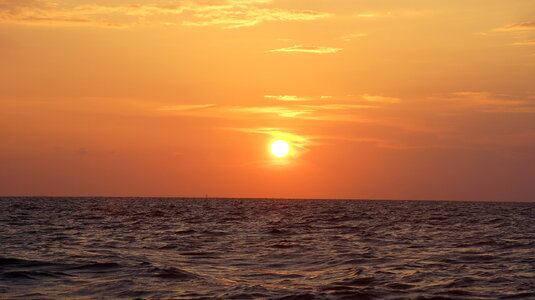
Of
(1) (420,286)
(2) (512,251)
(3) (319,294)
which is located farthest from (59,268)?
(2) (512,251)

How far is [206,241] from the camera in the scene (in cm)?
3491

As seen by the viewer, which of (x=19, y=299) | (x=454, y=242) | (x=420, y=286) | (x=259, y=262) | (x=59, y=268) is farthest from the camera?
(x=454, y=242)

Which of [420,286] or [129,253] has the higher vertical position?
[129,253]

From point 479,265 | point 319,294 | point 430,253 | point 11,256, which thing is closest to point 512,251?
point 430,253

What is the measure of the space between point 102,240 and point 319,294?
66.3 ft

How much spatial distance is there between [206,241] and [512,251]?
16.4 metres

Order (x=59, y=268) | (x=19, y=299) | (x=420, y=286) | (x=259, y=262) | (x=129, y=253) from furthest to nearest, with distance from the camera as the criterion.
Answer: (x=129, y=253) → (x=259, y=262) → (x=59, y=268) → (x=420, y=286) → (x=19, y=299)

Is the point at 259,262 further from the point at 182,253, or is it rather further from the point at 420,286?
the point at 420,286

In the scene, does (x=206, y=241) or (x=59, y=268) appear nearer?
(x=59, y=268)

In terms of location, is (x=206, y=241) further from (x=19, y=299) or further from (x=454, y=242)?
(x=19, y=299)

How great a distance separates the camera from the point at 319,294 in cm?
1756

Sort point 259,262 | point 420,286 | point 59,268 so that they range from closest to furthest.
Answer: point 420,286
point 59,268
point 259,262

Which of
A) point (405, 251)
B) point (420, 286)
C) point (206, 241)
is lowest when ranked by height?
point (420, 286)

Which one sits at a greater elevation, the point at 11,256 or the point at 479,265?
the point at 11,256
